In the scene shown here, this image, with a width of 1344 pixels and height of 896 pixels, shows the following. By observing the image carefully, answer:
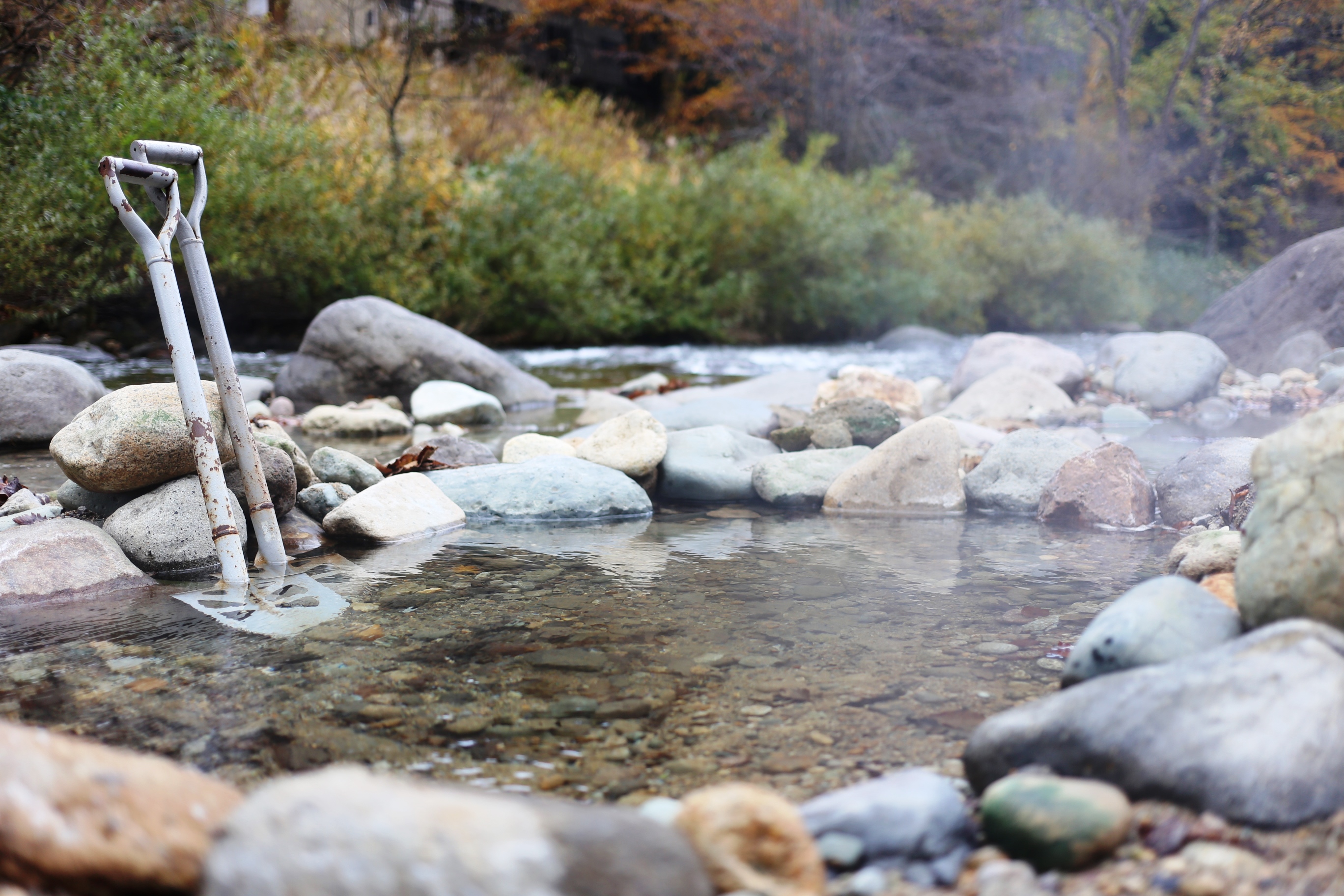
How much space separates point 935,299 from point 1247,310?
6.77m

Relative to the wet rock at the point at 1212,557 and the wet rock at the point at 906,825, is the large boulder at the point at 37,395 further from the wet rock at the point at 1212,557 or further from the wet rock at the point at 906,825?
the wet rock at the point at 1212,557

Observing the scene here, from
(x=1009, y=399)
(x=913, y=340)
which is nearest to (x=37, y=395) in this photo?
(x=1009, y=399)

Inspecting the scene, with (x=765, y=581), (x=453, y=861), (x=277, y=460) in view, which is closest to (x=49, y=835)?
(x=453, y=861)

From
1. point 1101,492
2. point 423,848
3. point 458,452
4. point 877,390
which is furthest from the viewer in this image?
point 877,390

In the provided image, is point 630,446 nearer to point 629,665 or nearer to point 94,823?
point 629,665

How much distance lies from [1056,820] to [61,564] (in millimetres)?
3229

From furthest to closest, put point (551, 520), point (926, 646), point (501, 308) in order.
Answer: point (501, 308) < point (551, 520) < point (926, 646)

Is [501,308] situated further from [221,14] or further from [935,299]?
[935,299]

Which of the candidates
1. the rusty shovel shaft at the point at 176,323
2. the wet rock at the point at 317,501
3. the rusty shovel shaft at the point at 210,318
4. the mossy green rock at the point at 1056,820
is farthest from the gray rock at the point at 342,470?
the mossy green rock at the point at 1056,820

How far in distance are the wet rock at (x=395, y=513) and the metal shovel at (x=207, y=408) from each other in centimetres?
62

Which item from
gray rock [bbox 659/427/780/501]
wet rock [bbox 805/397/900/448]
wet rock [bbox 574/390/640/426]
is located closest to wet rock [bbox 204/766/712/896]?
gray rock [bbox 659/427/780/501]

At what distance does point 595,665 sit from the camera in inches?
101

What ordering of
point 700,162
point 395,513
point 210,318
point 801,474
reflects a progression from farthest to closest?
point 700,162
point 801,474
point 395,513
point 210,318

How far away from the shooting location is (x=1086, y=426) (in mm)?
7262
